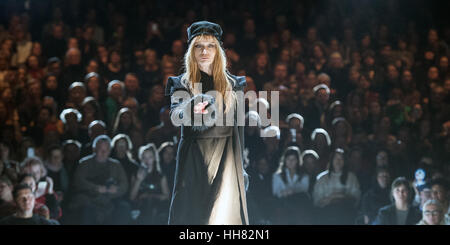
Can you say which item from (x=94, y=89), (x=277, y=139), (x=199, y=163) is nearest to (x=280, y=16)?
(x=277, y=139)

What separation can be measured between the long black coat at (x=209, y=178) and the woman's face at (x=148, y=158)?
1.14m

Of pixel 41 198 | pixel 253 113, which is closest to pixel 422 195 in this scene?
pixel 253 113

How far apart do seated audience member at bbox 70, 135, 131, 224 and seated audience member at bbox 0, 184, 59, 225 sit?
1.34 feet

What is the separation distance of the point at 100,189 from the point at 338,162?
2.49 meters

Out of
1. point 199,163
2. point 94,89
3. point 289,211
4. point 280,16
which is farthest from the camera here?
point 280,16

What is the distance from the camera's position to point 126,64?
23.5ft

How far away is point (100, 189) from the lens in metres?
6.39

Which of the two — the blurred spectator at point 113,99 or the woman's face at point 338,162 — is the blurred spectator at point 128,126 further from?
the woman's face at point 338,162

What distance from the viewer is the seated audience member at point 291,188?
21.0 ft

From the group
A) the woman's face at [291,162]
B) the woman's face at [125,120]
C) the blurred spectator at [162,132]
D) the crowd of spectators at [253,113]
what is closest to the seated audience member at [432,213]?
the crowd of spectators at [253,113]

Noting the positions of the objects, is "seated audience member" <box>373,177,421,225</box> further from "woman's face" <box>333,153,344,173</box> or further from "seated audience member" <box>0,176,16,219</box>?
"seated audience member" <box>0,176,16,219</box>

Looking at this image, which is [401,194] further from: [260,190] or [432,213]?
[260,190]
